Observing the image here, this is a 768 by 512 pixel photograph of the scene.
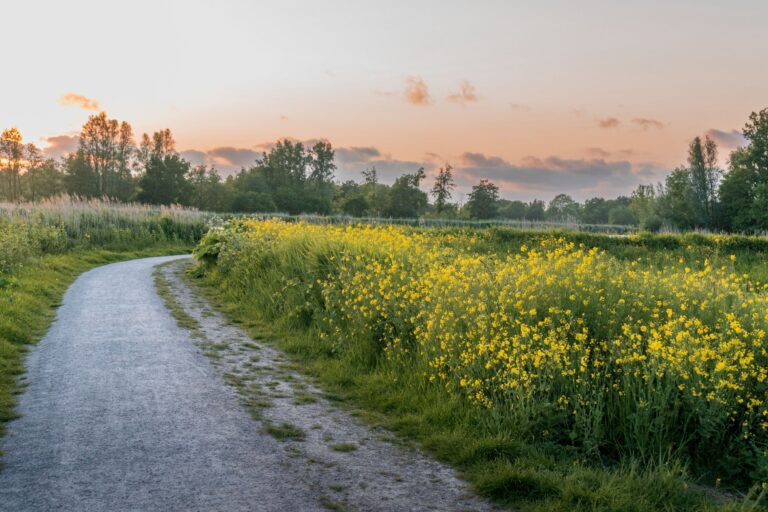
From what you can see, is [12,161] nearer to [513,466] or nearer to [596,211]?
[513,466]

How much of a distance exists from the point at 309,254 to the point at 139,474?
315 inches

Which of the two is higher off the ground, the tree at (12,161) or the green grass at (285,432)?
the tree at (12,161)

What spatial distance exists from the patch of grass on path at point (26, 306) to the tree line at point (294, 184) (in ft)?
147

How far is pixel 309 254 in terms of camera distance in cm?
1269

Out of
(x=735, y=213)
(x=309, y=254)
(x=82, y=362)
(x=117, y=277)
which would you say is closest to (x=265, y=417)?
(x=82, y=362)

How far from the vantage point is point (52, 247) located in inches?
888

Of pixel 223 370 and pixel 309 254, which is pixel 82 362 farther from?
pixel 309 254

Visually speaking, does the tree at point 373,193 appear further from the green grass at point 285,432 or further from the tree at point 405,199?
the green grass at point 285,432

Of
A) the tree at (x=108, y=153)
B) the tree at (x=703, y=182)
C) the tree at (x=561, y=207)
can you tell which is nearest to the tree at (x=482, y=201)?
the tree at (x=703, y=182)

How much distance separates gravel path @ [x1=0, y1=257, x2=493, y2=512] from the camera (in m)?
4.59

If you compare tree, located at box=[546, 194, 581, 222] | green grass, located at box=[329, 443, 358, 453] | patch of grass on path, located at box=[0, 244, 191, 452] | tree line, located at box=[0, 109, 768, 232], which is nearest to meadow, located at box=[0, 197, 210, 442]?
patch of grass on path, located at box=[0, 244, 191, 452]

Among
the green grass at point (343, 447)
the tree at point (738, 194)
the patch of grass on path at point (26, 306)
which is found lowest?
the green grass at point (343, 447)

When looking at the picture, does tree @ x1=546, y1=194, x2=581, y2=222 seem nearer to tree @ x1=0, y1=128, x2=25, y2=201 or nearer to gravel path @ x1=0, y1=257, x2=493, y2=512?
tree @ x1=0, y1=128, x2=25, y2=201

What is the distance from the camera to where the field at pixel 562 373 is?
5.21 meters
